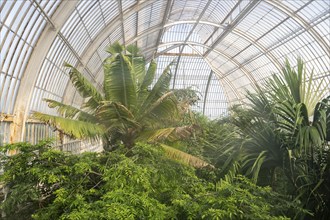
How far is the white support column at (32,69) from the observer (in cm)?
1190

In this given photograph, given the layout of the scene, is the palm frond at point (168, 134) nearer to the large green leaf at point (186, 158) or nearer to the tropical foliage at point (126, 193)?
the large green leaf at point (186, 158)

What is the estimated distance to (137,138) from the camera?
30.6 ft

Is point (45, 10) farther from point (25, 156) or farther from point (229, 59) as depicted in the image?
point (229, 59)

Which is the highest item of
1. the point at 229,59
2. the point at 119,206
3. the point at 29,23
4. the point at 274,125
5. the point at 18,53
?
the point at 229,59

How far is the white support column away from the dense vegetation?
4411 mm

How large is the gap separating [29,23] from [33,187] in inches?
315

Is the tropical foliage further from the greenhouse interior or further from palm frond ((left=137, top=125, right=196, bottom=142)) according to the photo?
palm frond ((left=137, top=125, right=196, bottom=142))

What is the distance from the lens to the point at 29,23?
1188 centimetres

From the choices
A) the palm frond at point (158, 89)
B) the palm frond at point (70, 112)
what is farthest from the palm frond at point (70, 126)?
the palm frond at point (158, 89)

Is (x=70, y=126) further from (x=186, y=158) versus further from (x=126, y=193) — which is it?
(x=126, y=193)

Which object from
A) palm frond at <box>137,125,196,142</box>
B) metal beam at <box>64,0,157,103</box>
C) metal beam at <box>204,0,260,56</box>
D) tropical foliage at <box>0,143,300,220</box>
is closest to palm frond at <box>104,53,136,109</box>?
palm frond at <box>137,125,196,142</box>

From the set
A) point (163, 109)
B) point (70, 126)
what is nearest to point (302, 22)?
point (163, 109)

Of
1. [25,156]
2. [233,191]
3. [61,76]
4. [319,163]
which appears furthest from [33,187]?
[61,76]

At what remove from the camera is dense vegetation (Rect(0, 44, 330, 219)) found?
15.9 ft
